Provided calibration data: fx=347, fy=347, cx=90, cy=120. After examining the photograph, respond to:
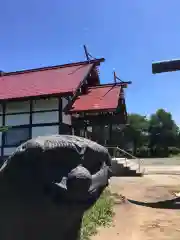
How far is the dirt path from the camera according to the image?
7016 millimetres

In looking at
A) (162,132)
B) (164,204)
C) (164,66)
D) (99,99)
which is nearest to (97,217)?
(164,66)

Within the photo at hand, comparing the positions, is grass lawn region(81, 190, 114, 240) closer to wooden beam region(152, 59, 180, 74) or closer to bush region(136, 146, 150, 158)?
wooden beam region(152, 59, 180, 74)

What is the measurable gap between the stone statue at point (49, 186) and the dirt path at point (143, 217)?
4747mm

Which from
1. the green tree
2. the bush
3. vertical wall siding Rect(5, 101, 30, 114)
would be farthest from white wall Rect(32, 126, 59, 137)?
the green tree

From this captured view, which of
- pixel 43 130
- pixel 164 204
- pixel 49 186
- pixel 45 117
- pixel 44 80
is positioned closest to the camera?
pixel 49 186

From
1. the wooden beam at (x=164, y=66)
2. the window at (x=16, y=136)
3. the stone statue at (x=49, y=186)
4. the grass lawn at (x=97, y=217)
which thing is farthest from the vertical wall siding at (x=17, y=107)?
the stone statue at (x=49, y=186)

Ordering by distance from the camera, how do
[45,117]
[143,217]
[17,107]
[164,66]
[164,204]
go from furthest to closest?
[17,107], [45,117], [164,204], [143,217], [164,66]

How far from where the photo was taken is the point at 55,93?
50.7 ft

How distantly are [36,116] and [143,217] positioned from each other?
901cm

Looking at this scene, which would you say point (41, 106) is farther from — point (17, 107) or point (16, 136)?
point (16, 136)

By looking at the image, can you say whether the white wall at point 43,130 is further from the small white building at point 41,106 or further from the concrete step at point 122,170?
the concrete step at point 122,170

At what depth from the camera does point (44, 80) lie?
17969 millimetres

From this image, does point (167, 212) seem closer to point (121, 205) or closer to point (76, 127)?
point (121, 205)

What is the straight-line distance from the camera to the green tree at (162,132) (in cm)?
5944
